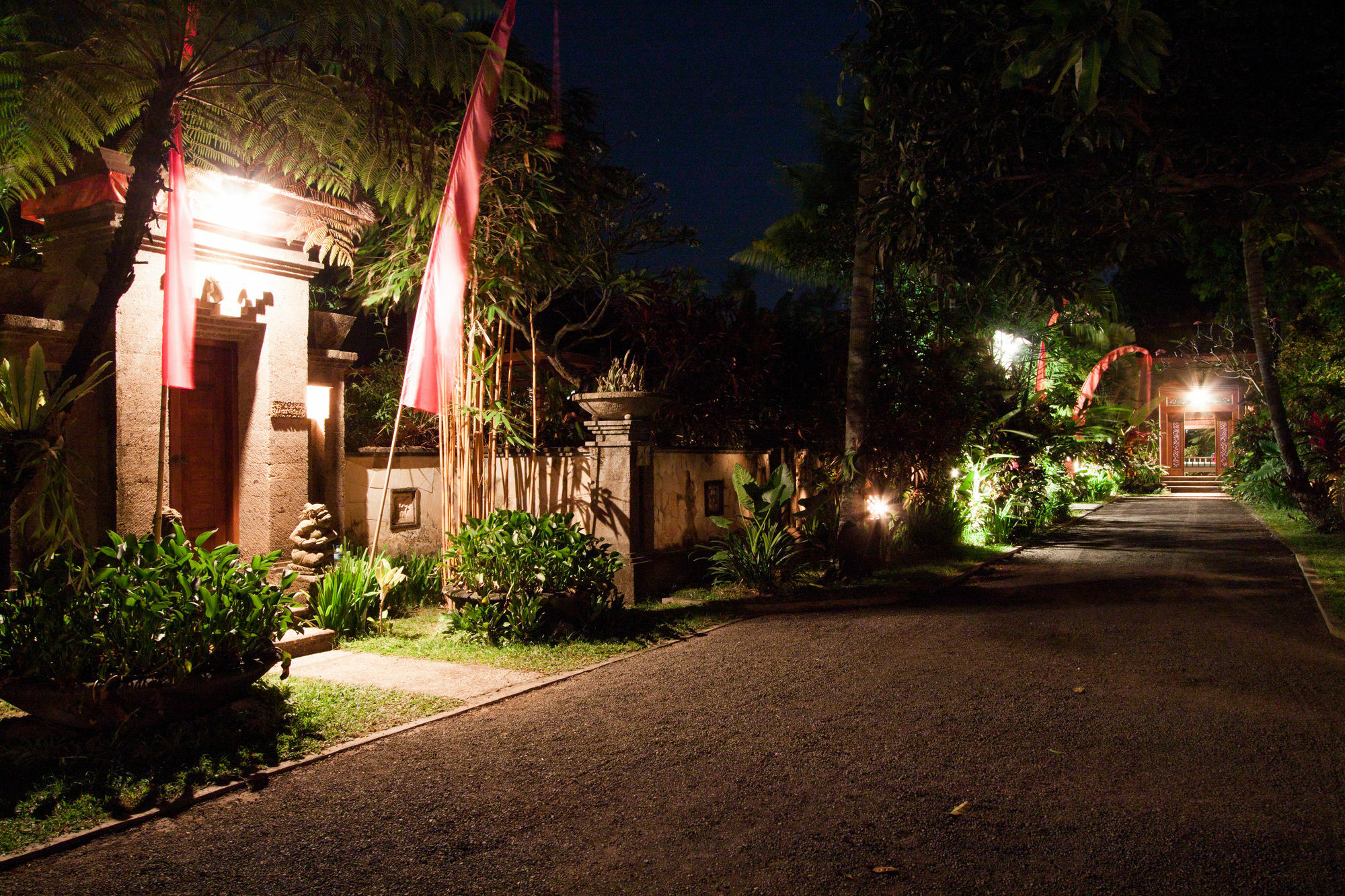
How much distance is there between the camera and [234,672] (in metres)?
4.88

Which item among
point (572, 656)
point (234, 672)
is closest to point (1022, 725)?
point (572, 656)

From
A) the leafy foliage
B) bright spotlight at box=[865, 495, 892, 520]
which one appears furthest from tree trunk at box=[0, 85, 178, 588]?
bright spotlight at box=[865, 495, 892, 520]

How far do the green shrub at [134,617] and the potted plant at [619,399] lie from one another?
460 cm

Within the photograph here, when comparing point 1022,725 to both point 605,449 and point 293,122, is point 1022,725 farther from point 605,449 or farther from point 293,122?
point 293,122

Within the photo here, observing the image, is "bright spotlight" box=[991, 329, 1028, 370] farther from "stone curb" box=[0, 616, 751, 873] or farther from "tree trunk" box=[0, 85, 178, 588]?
"tree trunk" box=[0, 85, 178, 588]

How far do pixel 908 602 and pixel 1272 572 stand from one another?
19.8 feet

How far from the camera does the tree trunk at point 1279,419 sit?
17.4m

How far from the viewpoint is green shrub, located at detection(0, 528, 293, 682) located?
452 cm

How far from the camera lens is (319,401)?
8.85 meters

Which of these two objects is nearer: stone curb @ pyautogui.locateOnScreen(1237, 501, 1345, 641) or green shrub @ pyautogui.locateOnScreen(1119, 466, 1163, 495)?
stone curb @ pyautogui.locateOnScreen(1237, 501, 1345, 641)

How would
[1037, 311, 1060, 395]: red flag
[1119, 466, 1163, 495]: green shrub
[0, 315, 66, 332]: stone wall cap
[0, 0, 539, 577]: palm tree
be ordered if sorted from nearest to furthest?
1. [0, 0, 539, 577]: palm tree
2. [0, 315, 66, 332]: stone wall cap
3. [1037, 311, 1060, 395]: red flag
4. [1119, 466, 1163, 495]: green shrub

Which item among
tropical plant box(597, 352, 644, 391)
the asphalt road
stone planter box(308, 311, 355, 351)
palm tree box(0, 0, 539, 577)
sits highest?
palm tree box(0, 0, 539, 577)

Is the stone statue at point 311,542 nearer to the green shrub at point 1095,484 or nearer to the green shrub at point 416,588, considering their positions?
the green shrub at point 416,588

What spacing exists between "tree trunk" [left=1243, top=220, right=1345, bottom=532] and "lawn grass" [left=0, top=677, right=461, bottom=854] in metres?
18.5
